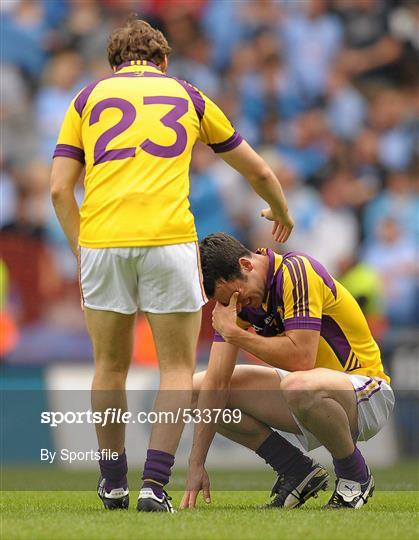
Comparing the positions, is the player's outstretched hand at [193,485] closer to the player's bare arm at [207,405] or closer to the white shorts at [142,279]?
the player's bare arm at [207,405]

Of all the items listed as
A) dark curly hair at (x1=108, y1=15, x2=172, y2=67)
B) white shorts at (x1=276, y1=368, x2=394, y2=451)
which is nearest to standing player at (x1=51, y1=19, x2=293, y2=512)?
dark curly hair at (x1=108, y1=15, x2=172, y2=67)

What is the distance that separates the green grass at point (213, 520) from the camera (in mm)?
3922

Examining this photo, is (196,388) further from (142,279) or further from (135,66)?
(135,66)

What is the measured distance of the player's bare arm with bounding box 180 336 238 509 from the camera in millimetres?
4926

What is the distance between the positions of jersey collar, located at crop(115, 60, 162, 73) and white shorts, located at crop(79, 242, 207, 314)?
756 millimetres

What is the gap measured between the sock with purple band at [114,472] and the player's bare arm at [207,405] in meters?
0.30

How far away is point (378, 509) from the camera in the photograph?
16.3 feet

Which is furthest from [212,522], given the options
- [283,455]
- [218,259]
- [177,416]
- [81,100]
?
[81,100]

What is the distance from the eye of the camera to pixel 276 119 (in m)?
12.3

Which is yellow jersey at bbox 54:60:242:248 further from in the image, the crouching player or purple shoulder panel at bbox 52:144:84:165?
the crouching player

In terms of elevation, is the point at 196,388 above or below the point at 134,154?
below

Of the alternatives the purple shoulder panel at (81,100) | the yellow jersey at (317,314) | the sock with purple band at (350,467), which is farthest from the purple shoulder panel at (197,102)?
the sock with purple band at (350,467)

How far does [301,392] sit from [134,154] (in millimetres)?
1154

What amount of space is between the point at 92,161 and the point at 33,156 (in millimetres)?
7202
